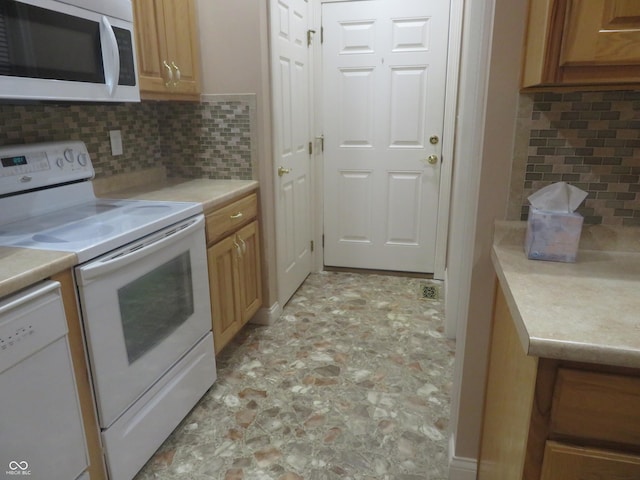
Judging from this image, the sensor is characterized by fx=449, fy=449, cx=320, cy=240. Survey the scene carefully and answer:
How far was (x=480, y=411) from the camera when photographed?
1494 millimetres

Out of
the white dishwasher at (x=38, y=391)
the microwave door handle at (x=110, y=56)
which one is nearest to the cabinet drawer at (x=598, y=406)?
the white dishwasher at (x=38, y=391)

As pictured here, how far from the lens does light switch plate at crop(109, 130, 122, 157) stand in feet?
7.34

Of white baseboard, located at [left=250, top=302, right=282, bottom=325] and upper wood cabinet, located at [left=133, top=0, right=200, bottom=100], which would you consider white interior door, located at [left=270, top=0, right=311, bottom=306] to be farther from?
upper wood cabinet, located at [left=133, top=0, right=200, bottom=100]

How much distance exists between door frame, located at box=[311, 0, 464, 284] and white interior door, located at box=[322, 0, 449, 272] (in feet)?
0.15

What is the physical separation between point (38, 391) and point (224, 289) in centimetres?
110

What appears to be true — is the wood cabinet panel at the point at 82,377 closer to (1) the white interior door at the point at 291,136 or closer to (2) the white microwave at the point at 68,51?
(2) the white microwave at the point at 68,51

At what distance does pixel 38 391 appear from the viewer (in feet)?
3.86

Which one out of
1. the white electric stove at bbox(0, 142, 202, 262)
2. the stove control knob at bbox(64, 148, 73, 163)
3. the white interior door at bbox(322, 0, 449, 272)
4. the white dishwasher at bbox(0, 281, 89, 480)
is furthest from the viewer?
the white interior door at bbox(322, 0, 449, 272)

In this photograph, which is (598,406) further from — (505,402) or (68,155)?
(68,155)

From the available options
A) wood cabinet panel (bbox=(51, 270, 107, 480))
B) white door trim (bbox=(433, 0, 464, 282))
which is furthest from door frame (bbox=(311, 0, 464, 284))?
wood cabinet panel (bbox=(51, 270, 107, 480))

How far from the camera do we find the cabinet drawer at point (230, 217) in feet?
6.80

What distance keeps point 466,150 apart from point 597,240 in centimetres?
106

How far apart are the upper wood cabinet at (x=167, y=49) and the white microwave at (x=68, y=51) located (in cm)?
18

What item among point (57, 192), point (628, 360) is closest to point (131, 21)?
point (57, 192)
